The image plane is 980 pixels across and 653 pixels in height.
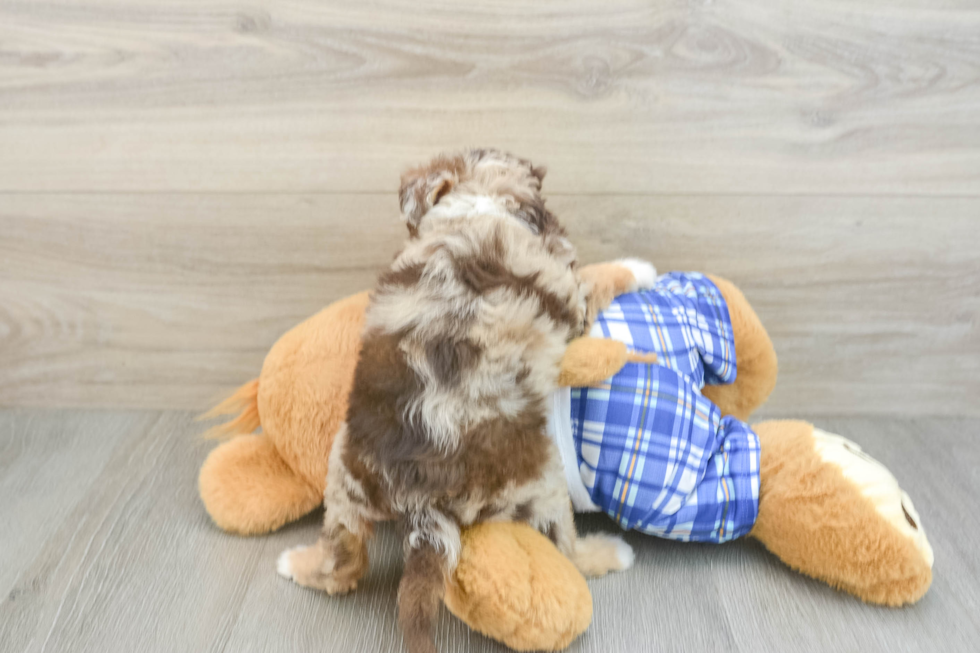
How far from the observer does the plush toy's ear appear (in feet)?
2.44

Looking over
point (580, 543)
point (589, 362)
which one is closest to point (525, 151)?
point (589, 362)

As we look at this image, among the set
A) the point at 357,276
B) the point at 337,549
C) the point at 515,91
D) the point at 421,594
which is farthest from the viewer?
the point at 357,276

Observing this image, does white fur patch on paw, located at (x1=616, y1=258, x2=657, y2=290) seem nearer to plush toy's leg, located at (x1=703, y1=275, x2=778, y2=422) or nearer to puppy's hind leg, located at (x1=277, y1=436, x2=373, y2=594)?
plush toy's leg, located at (x1=703, y1=275, x2=778, y2=422)

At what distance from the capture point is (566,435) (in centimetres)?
79

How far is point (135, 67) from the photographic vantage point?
99 centimetres

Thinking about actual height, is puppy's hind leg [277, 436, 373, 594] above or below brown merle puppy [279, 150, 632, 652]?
below

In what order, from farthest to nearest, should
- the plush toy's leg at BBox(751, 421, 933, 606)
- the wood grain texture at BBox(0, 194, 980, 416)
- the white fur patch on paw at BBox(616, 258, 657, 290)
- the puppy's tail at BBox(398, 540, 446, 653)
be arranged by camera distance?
the wood grain texture at BBox(0, 194, 980, 416)
the white fur patch on paw at BBox(616, 258, 657, 290)
the plush toy's leg at BBox(751, 421, 933, 606)
the puppy's tail at BBox(398, 540, 446, 653)

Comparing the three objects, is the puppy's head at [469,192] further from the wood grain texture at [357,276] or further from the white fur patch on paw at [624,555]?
the white fur patch on paw at [624,555]

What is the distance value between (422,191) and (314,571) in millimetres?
468

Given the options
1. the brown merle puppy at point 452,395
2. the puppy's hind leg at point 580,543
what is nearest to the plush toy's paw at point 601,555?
the puppy's hind leg at point 580,543

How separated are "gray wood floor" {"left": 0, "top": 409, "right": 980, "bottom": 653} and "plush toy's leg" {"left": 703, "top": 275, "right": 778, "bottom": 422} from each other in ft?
0.67

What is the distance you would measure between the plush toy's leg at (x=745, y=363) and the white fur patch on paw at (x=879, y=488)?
0.14 m

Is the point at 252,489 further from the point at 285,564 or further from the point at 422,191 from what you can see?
the point at 422,191

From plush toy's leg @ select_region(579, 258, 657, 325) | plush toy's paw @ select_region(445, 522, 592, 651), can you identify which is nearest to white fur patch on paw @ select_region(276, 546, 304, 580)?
plush toy's paw @ select_region(445, 522, 592, 651)
